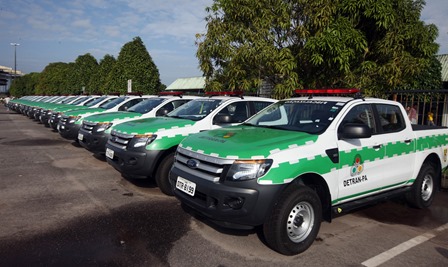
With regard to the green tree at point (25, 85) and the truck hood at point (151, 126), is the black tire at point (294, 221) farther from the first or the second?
the green tree at point (25, 85)

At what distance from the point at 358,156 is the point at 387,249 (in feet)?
3.58

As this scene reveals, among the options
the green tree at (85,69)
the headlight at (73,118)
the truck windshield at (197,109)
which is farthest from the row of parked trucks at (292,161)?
the green tree at (85,69)

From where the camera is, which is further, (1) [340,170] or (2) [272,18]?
(2) [272,18]

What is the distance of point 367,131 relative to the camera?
12.7ft

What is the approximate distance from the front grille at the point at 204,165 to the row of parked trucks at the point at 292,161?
1 cm

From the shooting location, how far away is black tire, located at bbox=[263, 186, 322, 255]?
3414 mm

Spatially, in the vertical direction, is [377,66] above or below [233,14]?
below

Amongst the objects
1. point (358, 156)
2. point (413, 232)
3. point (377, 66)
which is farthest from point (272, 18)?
point (413, 232)

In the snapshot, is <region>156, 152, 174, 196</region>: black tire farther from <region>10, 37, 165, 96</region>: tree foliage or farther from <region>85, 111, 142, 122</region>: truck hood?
<region>10, 37, 165, 96</region>: tree foliage

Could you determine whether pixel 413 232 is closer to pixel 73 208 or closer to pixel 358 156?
pixel 358 156

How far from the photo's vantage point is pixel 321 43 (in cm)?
703

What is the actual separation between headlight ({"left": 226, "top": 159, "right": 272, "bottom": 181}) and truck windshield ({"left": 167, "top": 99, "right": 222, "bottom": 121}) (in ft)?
9.71

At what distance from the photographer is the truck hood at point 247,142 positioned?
11.5 feet

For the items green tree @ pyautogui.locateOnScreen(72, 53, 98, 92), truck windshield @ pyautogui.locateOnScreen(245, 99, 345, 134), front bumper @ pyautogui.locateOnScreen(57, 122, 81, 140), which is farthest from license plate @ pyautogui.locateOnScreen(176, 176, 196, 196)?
green tree @ pyautogui.locateOnScreen(72, 53, 98, 92)
